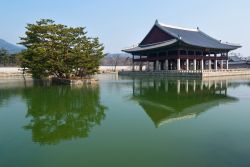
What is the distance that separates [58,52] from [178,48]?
22.3m

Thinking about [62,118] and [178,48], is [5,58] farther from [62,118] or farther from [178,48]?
[62,118]

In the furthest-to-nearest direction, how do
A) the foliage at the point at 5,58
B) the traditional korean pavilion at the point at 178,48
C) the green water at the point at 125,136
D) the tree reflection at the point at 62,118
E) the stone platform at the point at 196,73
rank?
the foliage at the point at 5,58 → the traditional korean pavilion at the point at 178,48 → the stone platform at the point at 196,73 → the tree reflection at the point at 62,118 → the green water at the point at 125,136

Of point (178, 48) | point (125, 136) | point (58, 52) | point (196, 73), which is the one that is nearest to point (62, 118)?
point (125, 136)

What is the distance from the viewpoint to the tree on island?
3102 cm

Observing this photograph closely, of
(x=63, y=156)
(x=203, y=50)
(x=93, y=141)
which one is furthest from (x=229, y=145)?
(x=203, y=50)

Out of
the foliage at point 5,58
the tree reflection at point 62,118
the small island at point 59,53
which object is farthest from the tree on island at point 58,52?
the foliage at point 5,58

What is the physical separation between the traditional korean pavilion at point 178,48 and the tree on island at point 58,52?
16.9m

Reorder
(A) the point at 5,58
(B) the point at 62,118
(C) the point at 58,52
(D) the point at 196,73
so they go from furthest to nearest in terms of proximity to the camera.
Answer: (A) the point at 5,58
(D) the point at 196,73
(C) the point at 58,52
(B) the point at 62,118

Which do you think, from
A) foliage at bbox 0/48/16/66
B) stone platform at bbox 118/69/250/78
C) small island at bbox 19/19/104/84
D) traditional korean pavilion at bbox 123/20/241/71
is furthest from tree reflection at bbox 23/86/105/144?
foliage at bbox 0/48/16/66

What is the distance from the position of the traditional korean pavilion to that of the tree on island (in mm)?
16918

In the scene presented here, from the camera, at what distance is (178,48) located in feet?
150

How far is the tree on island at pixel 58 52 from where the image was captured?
31016mm

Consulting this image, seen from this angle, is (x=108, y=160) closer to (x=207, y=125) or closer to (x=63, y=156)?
(x=63, y=156)

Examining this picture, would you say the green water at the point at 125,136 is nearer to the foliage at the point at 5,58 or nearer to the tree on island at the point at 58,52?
the tree on island at the point at 58,52
